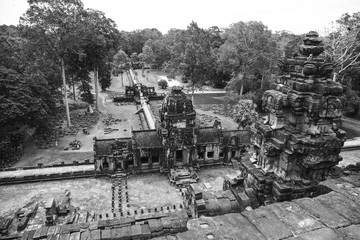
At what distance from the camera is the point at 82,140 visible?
35.0 metres

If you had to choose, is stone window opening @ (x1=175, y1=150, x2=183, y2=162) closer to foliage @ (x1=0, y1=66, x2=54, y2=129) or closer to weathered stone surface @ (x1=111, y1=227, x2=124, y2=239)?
weathered stone surface @ (x1=111, y1=227, x2=124, y2=239)

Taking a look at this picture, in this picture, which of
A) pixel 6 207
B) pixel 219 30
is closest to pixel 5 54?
pixel 6 207

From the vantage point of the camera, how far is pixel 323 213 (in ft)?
15.7

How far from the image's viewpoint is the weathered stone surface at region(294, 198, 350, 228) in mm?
4555

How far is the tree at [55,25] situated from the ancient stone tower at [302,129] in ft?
101

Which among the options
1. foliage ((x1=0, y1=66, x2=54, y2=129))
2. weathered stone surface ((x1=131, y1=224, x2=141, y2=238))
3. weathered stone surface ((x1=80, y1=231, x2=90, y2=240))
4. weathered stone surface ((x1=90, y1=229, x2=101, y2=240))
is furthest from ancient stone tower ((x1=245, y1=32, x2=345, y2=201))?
foliage ((x1=0, y1=66, x2=54, y2=129))

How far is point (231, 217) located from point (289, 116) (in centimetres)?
693

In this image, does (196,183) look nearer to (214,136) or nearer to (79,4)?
(214,136)

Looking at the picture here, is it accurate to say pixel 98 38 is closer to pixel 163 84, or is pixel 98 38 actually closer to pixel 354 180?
pixel 163 84

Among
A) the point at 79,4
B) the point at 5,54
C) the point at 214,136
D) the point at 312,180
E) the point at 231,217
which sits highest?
the point at 79,4

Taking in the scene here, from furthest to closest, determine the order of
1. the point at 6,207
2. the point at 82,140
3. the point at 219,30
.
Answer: the point at 219,30, the point at 82,140, the point at 6,207

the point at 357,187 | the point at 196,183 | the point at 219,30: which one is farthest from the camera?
the point at 219,30

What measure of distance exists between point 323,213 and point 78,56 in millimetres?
41420

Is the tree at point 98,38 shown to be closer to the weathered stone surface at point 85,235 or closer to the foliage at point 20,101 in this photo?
the foliage at point 20,101
